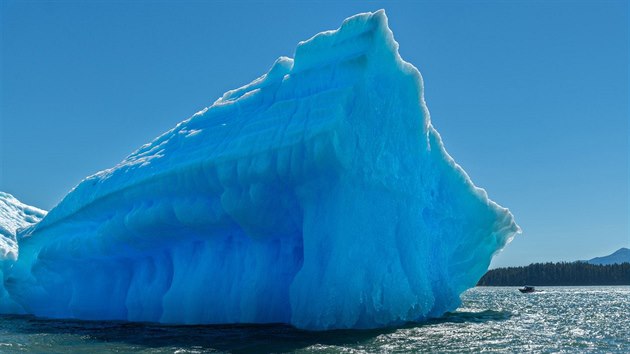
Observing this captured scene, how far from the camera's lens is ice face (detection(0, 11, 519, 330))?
13.4m

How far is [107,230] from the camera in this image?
17.7m

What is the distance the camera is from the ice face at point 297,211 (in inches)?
529

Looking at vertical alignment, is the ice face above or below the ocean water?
above

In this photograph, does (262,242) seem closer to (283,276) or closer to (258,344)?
(283,276)

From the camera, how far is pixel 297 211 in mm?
14922

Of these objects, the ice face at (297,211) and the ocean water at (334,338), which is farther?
Answer: the ice face at (297,211)

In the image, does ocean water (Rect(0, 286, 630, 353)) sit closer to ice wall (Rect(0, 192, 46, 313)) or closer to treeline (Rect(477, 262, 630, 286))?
ice wall (Rect(0, 192, 46, 313))

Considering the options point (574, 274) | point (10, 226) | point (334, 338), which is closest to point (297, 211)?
point (334, 338)

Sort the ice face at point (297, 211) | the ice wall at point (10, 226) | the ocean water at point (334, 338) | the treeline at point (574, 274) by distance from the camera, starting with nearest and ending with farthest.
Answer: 1. the ocean water at point (334, 338)
2. the ice face at point (297, 211)
3. the ice wall at point (10, 226)
4. the treeline at point (574, 274)

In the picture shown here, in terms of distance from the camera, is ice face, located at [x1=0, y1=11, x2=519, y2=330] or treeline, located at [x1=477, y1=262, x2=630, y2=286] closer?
ice face, located at [x1=0, y1=11, x2=519, y2=330]

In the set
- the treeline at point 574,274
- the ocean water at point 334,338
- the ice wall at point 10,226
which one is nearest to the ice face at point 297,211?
the ocean water at point 334,338

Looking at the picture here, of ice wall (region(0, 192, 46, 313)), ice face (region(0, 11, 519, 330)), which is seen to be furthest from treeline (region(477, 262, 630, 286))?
ice wall (region(0, 192, 46, 313))

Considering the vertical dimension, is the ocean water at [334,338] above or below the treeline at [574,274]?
below

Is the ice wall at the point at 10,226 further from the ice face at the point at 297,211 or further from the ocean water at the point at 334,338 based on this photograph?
the ocean water at the point at 334,338
